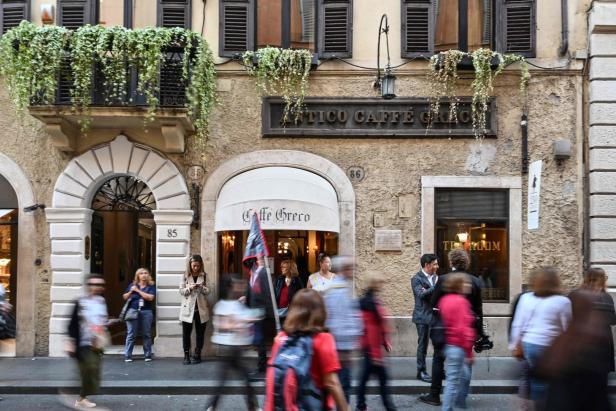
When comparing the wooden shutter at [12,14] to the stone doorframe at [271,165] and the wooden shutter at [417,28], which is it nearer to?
the stone doorframe at [271,165]

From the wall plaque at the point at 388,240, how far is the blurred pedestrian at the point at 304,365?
768 centimetres

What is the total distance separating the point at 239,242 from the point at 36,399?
4.81 metres

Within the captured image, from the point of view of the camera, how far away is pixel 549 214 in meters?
13.0

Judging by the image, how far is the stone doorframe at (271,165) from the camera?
13.0 meters

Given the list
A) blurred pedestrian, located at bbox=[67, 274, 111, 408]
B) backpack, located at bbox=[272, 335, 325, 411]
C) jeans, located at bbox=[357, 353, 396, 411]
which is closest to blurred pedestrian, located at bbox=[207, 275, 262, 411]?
jeans, located at bbox=[357, 353, 396, 411]

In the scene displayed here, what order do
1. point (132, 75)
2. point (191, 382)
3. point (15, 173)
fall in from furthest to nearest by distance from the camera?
1. point (15, 173)
2. point (132, 75)
3. point (191, 382)

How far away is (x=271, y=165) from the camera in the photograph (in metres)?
13.1

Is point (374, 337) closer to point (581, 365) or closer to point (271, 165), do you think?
point (581, 365)

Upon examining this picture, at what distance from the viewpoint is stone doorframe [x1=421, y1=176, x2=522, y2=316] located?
42.4 ft

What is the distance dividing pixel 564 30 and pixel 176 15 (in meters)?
6.80

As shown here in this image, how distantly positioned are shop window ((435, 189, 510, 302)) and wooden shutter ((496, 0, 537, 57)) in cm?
256

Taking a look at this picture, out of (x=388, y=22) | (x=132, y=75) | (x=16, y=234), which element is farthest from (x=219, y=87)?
(x=16, y=234)

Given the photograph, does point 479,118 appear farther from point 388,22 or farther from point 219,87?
point 219,87

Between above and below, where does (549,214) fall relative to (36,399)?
above
